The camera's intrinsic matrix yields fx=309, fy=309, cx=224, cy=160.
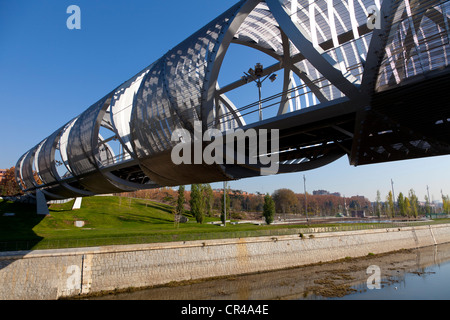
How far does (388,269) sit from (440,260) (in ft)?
35.0

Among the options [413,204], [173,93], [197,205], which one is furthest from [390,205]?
[173,93]

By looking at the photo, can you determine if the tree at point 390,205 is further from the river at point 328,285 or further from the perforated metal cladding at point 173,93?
the perforated metal cladding at point 173,93

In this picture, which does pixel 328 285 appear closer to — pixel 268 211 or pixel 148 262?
pixel 148 262

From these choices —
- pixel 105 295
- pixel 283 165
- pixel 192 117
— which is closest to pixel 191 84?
pixel 192 117

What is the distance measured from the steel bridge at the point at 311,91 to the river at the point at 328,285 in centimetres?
733

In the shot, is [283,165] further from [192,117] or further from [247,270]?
[247,270]

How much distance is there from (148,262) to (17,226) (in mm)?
18912

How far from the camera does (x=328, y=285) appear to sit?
909 inches

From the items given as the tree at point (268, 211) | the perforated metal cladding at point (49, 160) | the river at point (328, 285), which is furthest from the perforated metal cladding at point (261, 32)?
the tree at point (268, 211)

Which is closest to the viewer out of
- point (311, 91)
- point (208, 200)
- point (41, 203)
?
point (311, 91)

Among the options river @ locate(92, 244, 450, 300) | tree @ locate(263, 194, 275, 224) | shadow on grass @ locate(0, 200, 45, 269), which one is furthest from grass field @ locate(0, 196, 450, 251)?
tree @ locate(263, 194, 275, 224)

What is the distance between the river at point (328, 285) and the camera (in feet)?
65.0

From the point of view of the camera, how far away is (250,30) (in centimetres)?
1742

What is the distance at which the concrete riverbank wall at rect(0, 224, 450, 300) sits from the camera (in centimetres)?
1673
